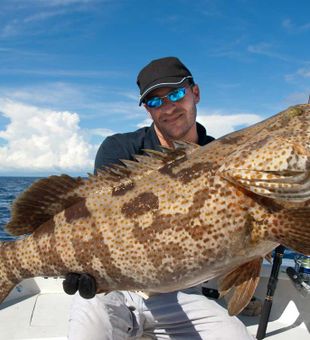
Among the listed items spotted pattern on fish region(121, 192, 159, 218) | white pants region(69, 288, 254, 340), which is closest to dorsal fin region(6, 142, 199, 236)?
spotted pattern on fish region(121, 192, 159, 218)

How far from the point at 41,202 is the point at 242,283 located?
2.15m

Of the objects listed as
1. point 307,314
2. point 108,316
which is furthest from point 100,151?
point 307,314

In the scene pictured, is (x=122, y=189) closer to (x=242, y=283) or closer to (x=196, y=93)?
(x=242, y=283)

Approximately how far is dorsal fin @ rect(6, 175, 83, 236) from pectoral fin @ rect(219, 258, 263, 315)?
1700 millimetres

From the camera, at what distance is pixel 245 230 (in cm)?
329

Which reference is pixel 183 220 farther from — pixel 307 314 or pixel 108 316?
pixel 307 314

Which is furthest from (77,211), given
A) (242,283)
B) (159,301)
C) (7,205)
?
(7,205)

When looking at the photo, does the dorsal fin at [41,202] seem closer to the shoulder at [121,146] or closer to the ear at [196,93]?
the shoulder at [121,146]

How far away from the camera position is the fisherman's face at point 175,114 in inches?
221

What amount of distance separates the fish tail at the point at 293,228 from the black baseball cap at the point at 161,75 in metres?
2.92

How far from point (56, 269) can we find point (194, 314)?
2.10 metres

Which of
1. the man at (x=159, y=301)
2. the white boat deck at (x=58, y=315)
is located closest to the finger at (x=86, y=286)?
the man at (x=159, y=301)

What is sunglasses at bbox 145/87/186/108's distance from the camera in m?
5.56

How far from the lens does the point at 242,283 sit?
3549 mm
